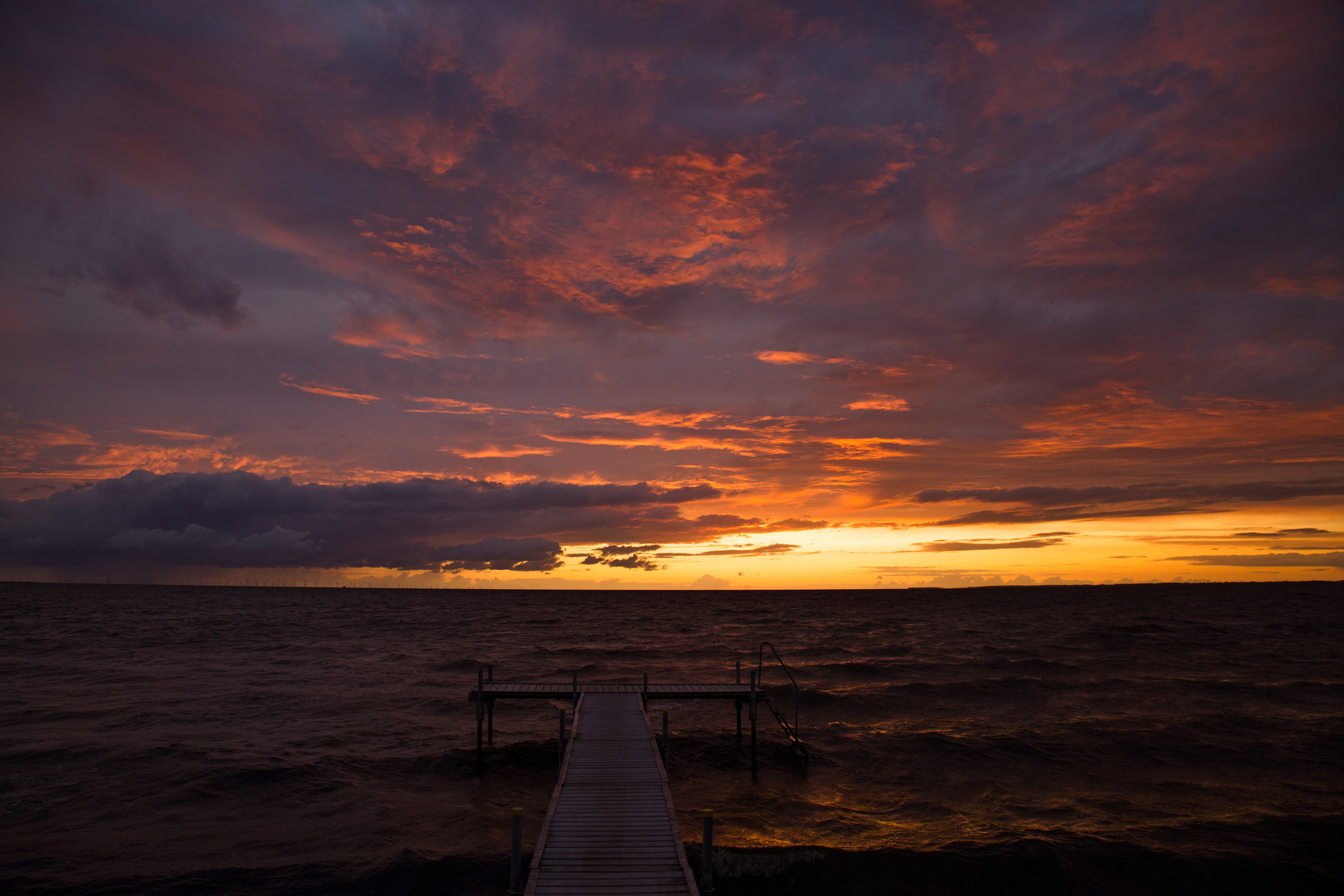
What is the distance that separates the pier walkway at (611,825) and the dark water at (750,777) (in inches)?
111

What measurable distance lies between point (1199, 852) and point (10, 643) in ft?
277

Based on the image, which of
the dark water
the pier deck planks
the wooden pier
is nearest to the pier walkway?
the wooden pier

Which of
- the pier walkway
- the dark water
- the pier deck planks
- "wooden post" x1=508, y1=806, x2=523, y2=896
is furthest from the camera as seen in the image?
the pier deck planks

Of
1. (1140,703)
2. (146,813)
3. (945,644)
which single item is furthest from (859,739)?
(945,644)

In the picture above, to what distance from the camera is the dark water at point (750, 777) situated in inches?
654

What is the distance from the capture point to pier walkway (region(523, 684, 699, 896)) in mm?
11727

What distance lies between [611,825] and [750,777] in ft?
39.5

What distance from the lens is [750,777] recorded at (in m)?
24.5

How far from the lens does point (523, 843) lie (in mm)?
17844

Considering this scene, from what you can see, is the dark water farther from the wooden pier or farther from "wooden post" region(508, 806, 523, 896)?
"wooden post" region(508, 806, 523, 896)

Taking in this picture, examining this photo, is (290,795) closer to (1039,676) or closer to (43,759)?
(43,759)

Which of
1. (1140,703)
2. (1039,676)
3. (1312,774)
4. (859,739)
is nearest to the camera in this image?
(1312,774)

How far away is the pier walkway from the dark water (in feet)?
9.27

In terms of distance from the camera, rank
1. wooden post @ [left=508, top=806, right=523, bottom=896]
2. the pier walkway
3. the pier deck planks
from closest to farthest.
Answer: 1. the pier walkway
2. wooden post @ [left=508, top=806, right=523, bottom=896]
3. the pier deck planks
